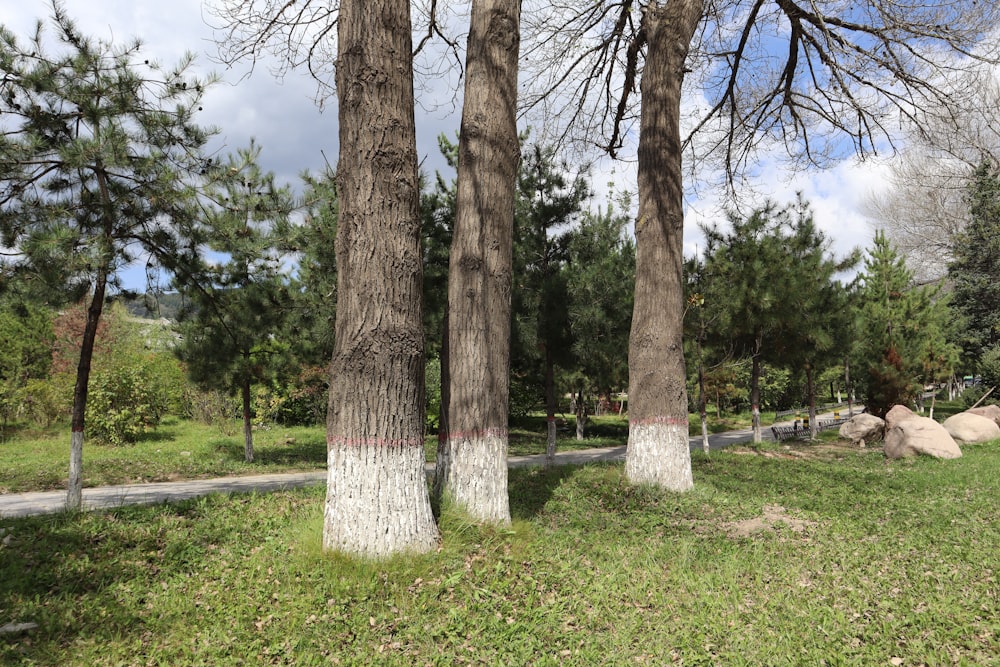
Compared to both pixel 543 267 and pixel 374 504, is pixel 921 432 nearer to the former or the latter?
pixel 543 267

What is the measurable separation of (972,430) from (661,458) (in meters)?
13.9

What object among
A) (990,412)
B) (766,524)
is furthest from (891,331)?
(766,524)

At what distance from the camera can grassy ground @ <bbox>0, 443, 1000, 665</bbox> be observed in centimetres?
329

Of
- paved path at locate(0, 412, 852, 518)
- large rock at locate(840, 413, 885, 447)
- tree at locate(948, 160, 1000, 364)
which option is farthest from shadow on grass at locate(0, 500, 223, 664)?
tree at locate(948, 160, 1000, 364)

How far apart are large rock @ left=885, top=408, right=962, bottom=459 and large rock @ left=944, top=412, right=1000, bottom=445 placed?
3.18 m

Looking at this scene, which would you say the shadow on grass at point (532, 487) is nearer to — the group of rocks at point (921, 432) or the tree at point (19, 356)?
the group of rocks at point (921, 432)

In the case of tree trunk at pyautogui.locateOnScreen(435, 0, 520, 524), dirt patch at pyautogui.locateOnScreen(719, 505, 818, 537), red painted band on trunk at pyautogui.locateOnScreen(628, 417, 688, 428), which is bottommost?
dirt patch at pyautogui.locateOnScreen(719, 505, 818, 537)

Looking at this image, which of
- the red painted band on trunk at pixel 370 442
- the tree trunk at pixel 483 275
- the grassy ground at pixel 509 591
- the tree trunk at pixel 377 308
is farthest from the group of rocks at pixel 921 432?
the red painted band on trunk at pixel 370 442

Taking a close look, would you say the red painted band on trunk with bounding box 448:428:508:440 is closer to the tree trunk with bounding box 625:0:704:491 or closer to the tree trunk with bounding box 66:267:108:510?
the tree trunk with bounding box 625:0:704:491

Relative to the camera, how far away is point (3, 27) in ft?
18.3

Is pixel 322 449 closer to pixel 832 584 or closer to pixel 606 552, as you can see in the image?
pixel 606 552

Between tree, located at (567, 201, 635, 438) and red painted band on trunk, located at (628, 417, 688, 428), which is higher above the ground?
tree, located at (567, 201, 635, 438)

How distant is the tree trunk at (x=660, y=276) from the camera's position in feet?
Answer: 21.8

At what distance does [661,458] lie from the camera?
6.56m
